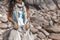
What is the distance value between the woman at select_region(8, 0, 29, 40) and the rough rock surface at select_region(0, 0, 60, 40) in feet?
3.42

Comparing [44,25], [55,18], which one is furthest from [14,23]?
[55,18]

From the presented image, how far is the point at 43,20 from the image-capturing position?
473cm

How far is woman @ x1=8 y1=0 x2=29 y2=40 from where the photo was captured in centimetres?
279

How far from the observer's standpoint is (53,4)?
5.38m

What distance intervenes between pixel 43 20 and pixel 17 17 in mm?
1951

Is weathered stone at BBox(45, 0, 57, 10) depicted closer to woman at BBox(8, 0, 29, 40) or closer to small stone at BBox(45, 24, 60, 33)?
small stone at BBox(45, 24, 60, 33)

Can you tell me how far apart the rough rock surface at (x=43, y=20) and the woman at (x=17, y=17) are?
104 cm

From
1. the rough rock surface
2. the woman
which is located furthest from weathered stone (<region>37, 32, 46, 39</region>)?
the woman

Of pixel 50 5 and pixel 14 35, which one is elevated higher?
pixel 14 35

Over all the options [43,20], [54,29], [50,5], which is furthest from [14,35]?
[50,5]

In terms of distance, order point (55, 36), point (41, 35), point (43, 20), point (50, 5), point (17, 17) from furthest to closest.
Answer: point (50, 5)
point (43, 20)
point (41, 35)
point (55, 36)
point (17, 17)

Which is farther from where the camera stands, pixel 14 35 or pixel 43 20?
pixel 43 20

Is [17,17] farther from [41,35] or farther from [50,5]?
[50,5]

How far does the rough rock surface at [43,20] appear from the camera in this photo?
13.9 ft
